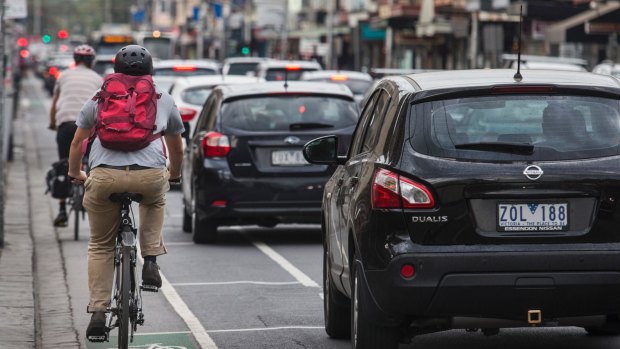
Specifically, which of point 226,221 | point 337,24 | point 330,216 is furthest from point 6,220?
point 337,24

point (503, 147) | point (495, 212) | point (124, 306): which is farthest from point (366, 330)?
point (124, 306)

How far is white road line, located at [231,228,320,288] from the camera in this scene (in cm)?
1286

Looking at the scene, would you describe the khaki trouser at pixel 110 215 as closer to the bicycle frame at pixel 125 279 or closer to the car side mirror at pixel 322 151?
the bicycle frame at pixel 125 279

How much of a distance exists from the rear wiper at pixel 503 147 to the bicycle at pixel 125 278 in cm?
180

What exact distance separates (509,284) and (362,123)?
1.96 m

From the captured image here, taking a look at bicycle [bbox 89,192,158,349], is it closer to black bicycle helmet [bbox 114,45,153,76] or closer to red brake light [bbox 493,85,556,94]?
black bicycle helmet [bbox 114,45,153,76]

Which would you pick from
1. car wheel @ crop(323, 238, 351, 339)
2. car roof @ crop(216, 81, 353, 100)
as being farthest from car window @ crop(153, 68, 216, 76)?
car wheel @ crop(323, 238, 351, 339)

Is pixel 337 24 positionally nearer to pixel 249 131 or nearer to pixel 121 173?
pixel 249 131

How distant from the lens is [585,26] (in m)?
43.4

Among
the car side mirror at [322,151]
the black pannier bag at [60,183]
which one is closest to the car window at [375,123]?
the car side mirror at [322,151]

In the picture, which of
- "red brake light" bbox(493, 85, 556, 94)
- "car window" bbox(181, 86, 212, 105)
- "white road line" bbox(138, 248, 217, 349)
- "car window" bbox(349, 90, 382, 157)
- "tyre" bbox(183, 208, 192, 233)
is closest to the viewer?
"red brake light" bbox(493, 85, 556, 94)

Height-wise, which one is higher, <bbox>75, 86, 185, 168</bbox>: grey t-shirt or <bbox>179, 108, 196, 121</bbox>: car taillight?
<bbox>75, 86, 185, 168</bbox>: grey t-shirt

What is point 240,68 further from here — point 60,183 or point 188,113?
point 60,183

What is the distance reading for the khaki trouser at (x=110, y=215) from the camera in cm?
856
